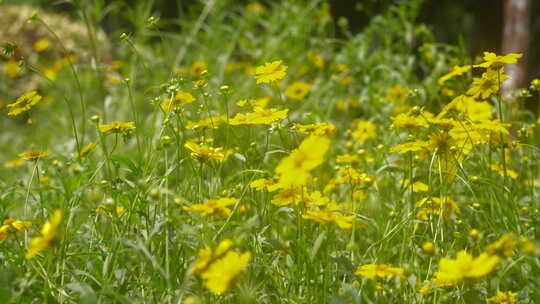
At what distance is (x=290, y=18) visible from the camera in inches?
135

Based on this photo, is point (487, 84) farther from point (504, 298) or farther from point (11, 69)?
point (11, 69)

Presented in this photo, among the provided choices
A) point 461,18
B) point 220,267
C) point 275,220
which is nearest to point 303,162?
point 220,267

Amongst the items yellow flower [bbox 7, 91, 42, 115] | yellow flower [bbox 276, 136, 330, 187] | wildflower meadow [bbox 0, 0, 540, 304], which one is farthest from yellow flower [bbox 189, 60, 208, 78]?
yellow flower [bbox 276, 136, 330, 187]

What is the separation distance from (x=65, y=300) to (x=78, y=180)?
45 cm

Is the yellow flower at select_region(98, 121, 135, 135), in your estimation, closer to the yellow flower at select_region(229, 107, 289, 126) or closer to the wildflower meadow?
the wildflower meadow

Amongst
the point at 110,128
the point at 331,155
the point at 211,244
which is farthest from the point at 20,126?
the point at 211,244

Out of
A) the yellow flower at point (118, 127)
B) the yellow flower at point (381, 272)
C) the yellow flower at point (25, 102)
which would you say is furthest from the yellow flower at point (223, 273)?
the yellow flower at point (25, 102)

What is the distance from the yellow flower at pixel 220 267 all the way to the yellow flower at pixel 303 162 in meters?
0.14

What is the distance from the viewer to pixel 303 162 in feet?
3.10

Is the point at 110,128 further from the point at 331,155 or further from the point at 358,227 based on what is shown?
the point at 331,155

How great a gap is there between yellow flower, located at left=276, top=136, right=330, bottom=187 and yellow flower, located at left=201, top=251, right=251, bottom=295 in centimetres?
14

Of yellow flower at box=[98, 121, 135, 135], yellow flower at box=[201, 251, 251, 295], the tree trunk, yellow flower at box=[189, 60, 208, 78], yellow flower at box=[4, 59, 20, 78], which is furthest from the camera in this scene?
the tree trunk

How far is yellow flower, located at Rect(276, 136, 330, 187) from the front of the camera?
35.7 inches

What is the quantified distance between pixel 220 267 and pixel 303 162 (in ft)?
0.71
